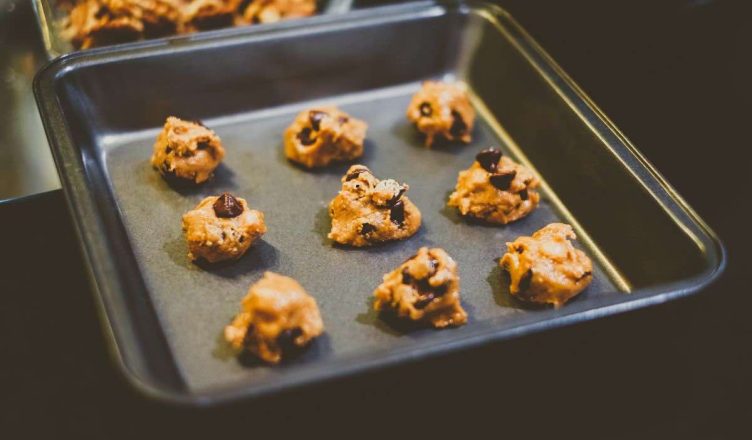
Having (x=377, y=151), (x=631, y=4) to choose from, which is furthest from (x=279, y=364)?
(x=631, y=4)

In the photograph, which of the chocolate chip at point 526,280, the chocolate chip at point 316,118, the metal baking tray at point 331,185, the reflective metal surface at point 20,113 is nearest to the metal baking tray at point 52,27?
the reflective metal surface at point 20,113

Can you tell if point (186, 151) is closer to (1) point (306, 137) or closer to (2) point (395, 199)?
(1) point (306, 137)

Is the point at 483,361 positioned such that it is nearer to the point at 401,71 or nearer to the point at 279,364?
the point at 279,364

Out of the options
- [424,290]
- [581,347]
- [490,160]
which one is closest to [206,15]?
[490,160]

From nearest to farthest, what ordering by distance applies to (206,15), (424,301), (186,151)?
(424,301) < (186,151) < (206,15)

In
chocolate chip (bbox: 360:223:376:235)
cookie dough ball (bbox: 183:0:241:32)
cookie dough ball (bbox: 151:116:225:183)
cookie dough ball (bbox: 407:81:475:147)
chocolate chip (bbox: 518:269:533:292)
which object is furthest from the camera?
cookie dough ball (bbox: 183:0:241:32)

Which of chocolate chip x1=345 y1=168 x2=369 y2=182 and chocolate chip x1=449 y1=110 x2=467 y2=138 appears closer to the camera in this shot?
chocolate chip x1=345 y1=168 x2=369 y2=182

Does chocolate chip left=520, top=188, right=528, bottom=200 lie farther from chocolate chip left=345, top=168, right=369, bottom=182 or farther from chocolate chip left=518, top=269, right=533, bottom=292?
chocolate chip left=345, top=168, right=369, bottom=182

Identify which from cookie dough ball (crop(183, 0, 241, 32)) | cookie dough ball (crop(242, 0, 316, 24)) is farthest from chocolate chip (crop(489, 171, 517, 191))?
cookie dough ball (crop(183, 0, 241, 32))
